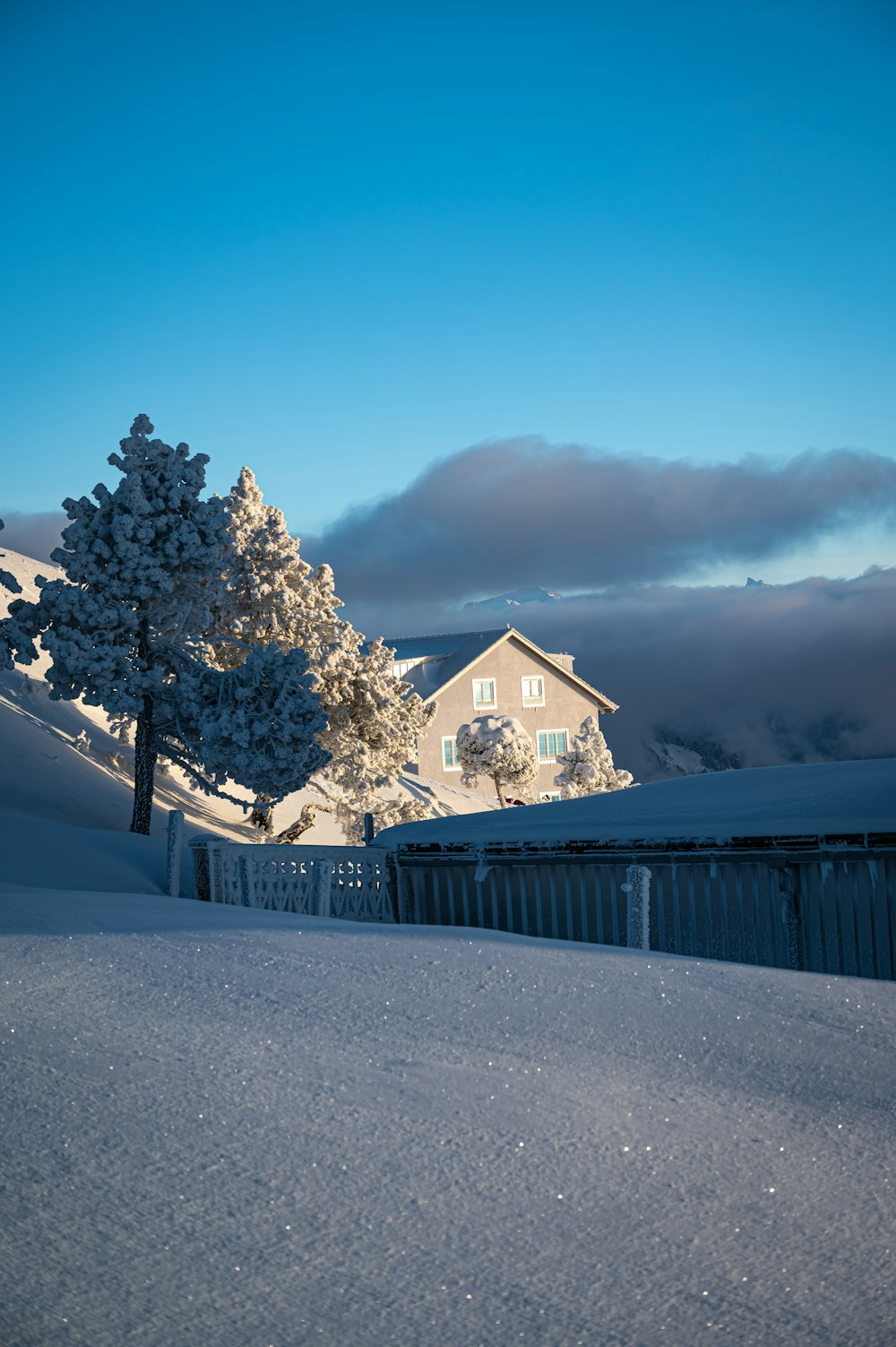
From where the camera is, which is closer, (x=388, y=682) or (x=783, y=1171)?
(x=783, y=1171)

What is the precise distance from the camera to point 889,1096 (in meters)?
4.82

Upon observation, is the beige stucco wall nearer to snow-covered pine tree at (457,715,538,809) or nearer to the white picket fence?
snow-covered pine tree at (457,715,538,809)

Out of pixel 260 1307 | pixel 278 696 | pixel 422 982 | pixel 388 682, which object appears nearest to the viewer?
pixel 260 1307

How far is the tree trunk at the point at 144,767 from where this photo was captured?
22.0 m

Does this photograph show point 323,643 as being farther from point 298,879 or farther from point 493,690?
point 493,690

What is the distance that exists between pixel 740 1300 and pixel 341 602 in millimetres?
26389

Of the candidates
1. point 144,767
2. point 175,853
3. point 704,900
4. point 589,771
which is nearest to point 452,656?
point 589,771

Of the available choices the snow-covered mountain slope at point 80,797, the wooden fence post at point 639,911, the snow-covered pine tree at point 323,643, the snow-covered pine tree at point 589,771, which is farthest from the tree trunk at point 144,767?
the snow-covered pine tree at point 589,771

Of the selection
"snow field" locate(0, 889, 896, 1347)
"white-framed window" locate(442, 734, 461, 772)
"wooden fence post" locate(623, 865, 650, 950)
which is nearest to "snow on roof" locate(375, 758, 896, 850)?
"wooden fence post" locate(623, 865, 650, 950)

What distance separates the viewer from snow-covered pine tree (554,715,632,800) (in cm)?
4428

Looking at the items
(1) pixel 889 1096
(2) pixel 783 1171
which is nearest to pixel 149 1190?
(2) pixel 783 1171

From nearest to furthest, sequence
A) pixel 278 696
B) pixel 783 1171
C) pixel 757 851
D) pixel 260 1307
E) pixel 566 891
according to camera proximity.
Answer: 1. pixel 260 1307
2. pixel 783 1171
3. pixel 757 851
4. pixel 566 891
5. pixel 278 696

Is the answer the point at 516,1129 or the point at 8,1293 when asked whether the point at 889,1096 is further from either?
the point at 8,1293

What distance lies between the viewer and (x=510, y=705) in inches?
2061
